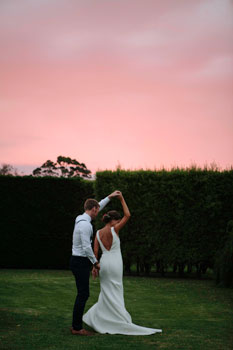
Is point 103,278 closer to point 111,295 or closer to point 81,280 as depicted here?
point 111,295

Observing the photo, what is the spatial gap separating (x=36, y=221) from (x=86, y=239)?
1242 cm

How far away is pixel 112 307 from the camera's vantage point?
7348 millimetres

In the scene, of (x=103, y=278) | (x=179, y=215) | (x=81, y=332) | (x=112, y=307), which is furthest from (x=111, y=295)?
(x=179, y=215)

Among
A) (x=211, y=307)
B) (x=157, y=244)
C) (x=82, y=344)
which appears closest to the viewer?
(x=82, y=344)

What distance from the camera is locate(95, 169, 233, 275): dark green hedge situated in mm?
16250

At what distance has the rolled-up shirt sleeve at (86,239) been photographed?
664 centimetres

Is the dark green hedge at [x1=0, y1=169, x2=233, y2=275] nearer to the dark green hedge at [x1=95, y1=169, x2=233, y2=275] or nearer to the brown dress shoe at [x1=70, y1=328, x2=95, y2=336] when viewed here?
the dark green hedge at [x1=95, y1=169, x2=233, y2=275]

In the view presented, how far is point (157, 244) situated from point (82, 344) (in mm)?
10166

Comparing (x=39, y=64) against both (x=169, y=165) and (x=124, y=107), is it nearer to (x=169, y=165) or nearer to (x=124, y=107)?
(x=124, y=107)

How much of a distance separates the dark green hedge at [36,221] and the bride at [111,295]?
11353mm

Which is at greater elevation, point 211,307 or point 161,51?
point 161,51

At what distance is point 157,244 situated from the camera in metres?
16.4

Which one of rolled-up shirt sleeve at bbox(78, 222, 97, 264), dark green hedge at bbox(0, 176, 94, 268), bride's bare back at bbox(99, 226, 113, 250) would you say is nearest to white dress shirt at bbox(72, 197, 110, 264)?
rolled-up shirt sleeve at bbox(78, 222, 97, 264)

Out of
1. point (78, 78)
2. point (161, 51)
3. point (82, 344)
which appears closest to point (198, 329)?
point (82, 344)
